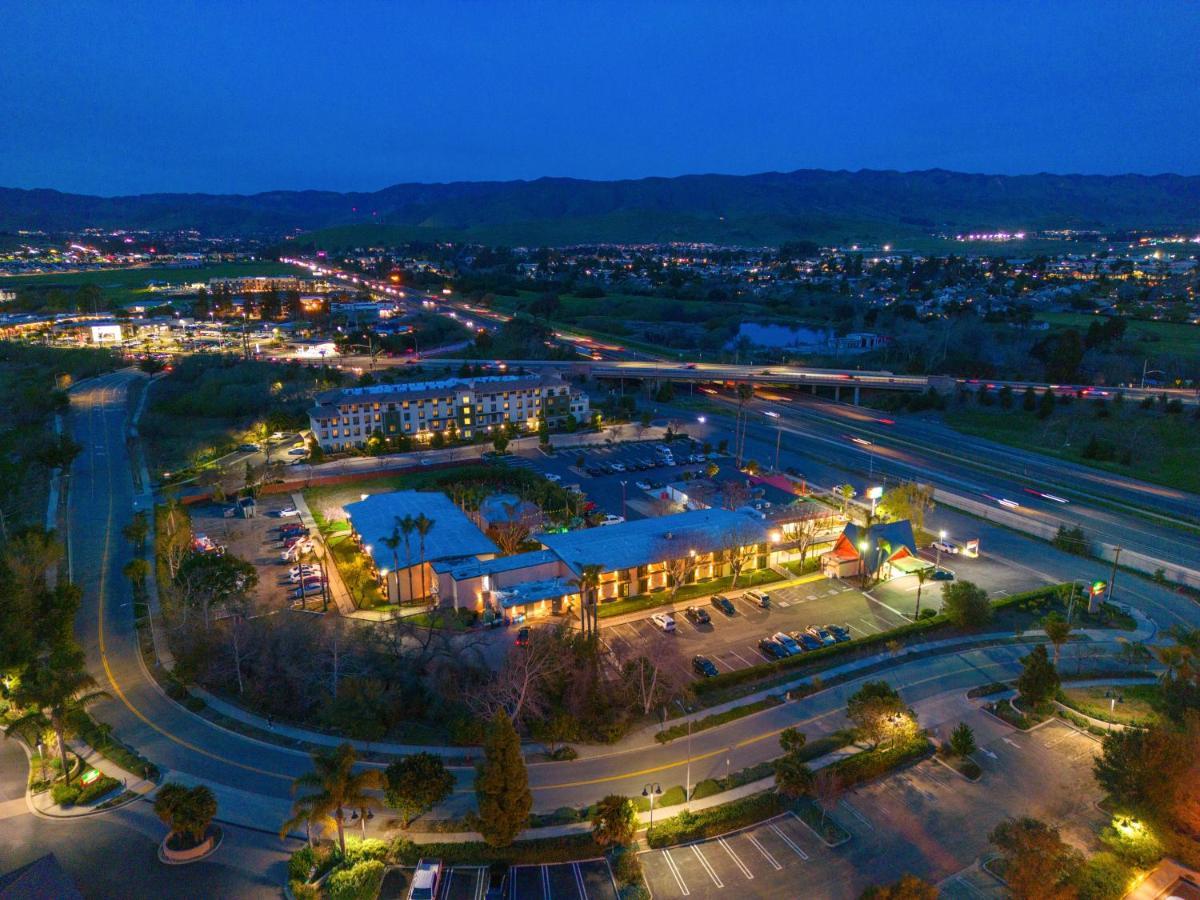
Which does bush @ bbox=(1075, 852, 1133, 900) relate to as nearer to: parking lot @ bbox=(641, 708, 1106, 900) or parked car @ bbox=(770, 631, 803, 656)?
parking lot @ bbox=(641, 708, 1106, 900)

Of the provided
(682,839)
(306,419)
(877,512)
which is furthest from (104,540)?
(877,512)

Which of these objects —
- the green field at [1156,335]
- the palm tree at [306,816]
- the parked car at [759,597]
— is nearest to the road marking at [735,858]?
the palm tree at [306,816]

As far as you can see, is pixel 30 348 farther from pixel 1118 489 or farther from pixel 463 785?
pixel 1118 489

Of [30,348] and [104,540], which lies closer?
[104,540]

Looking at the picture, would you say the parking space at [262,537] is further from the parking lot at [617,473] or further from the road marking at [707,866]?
the road marking at [707,866]

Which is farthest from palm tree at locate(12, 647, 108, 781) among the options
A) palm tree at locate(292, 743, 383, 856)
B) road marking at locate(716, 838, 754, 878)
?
road marking at locate(716, 838, 754, 878)
